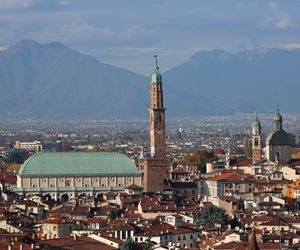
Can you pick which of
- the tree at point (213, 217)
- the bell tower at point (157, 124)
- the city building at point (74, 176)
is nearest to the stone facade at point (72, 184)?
the city building at point (74, 176)

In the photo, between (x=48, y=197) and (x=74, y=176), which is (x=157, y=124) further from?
(x=48, y=197)

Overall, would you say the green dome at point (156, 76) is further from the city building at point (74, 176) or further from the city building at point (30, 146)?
the city building at point (30, 146)

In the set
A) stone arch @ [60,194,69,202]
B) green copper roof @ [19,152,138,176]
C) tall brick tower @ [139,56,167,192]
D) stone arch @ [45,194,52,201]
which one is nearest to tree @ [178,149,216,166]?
tall brick tower @ [139,56,167,192]

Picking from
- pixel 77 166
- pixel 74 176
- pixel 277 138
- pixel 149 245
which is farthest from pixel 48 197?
pixel 149 245

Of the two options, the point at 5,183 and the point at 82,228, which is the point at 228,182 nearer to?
the point at 5,183

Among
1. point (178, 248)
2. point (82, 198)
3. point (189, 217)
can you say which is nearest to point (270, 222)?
point (189, 217)

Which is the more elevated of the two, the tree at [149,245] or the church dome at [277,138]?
the church dome at [277,138]

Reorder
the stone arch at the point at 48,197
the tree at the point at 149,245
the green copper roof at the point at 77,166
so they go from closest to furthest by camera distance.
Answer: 1. the tree at the point at 149,245
2. the stone arch at the point at 48,197
3. the green copper roof at the point at 77,166
